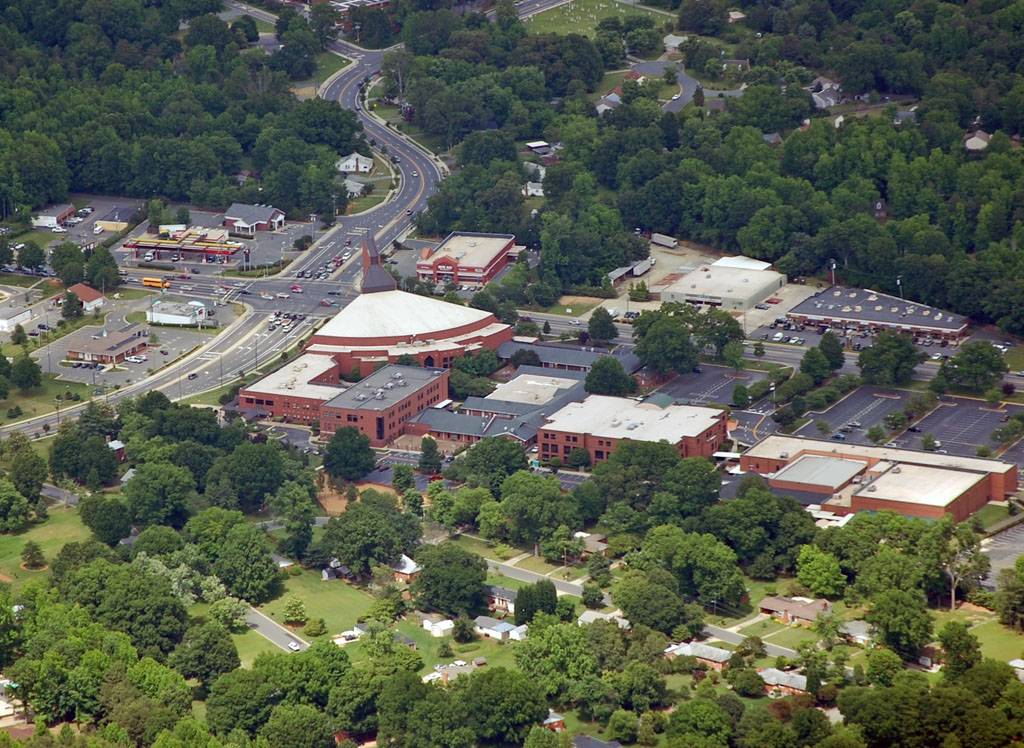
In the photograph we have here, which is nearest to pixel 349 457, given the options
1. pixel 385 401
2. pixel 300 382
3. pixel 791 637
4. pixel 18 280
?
pixel 385 401

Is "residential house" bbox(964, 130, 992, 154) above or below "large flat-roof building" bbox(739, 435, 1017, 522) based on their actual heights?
above

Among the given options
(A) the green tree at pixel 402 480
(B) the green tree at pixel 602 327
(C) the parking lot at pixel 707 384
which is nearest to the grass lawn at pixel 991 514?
(C) the parking lot at pixel 707 384

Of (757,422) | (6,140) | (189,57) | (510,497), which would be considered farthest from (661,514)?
(189,57)

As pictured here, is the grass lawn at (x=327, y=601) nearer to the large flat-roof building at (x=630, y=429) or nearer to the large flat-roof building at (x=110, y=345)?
the large flat-roof building at (x=630, y=429)

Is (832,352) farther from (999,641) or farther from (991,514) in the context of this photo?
(999,641)

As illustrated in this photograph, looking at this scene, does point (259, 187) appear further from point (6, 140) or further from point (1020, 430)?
point (1020, 430)

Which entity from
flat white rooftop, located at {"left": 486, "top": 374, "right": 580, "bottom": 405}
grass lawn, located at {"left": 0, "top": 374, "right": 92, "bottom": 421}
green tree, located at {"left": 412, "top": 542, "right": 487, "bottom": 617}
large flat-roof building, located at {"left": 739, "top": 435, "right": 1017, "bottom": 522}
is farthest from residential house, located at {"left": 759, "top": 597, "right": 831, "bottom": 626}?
grass lawn, located at {"left": 0, "top": 374, "right": 92, "bottom": 421}

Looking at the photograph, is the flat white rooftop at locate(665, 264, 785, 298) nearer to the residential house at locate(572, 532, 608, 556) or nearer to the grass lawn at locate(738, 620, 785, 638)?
the residential house at locate(572, 532, 608, 556)
